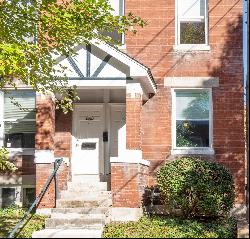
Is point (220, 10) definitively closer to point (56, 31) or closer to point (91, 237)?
point (56, 31)

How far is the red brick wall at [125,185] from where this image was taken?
1248 centimetres

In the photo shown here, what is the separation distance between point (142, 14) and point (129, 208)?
249 inches

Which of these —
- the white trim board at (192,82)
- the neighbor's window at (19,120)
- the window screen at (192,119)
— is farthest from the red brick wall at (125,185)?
the neighbor's window at (19,120)

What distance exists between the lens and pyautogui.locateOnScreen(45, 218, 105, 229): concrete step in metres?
11.2

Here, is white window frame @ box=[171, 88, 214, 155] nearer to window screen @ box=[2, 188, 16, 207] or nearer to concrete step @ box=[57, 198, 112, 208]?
concrete step @ box=[57, 198, 112, 208]

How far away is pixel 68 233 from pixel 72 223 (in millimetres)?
899

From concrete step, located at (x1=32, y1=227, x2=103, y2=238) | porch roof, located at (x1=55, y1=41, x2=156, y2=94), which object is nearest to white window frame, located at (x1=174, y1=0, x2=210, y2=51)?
porch roof, located at (x1=55, y1=41, x2=156, y2=94)

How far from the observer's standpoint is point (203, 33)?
51.1ft

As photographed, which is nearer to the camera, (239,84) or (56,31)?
(56,31)

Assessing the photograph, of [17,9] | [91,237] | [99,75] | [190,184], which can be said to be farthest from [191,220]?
[17,9]

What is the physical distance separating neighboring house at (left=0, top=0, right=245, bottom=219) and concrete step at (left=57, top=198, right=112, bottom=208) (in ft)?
5.85

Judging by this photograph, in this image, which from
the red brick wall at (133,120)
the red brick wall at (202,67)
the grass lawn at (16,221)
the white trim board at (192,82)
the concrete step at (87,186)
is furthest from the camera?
the white trim board at (192,82)

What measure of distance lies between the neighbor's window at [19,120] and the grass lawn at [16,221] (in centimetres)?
217

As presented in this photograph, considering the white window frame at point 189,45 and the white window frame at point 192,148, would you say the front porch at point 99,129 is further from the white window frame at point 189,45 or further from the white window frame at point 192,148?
the white window frame at point 189,45
